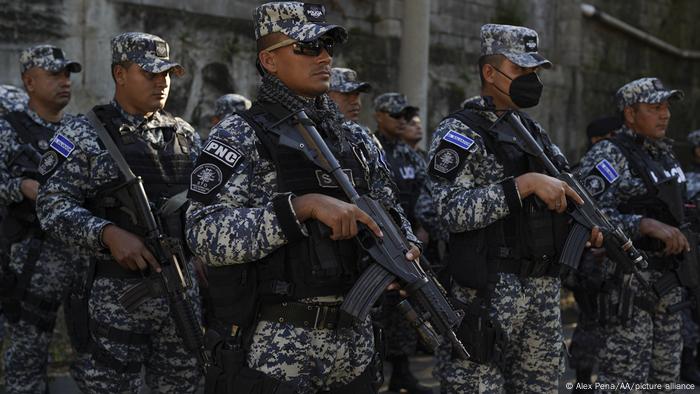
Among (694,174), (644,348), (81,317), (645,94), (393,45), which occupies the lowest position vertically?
(644,348)

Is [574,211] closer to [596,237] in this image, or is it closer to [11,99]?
[596,237]

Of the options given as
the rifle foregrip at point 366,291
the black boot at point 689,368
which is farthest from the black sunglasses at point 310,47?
the black boot at point 689,368

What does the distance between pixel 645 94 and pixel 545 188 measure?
6.23 ft

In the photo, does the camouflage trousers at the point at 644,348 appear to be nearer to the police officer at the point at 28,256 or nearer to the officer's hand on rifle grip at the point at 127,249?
the officer's hand on rifle grip at the point at 127,249

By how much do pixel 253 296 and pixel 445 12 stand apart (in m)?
7.88

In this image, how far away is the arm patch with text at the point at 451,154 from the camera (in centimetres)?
399

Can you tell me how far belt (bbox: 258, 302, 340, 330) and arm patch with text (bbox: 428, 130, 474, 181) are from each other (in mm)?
1250

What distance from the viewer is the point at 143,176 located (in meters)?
4.07

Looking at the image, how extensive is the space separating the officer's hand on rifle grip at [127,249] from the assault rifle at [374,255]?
1247 millimetres

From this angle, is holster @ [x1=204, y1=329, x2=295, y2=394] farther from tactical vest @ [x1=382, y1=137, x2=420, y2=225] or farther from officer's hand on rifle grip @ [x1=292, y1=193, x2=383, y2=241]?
tactical vest @ [x1=382, y1=137, x2=420, y2=225]

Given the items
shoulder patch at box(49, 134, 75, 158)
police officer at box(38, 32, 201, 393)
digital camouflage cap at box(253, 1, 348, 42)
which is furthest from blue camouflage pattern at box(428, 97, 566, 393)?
shoulder patch at box(49, 134, 75, 158)

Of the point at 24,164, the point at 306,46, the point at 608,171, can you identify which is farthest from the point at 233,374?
the point at 608,171

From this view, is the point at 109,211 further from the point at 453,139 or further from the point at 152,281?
the point at 453,139

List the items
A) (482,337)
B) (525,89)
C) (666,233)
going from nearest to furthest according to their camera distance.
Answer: (482,337), (525,89), (666,233)
